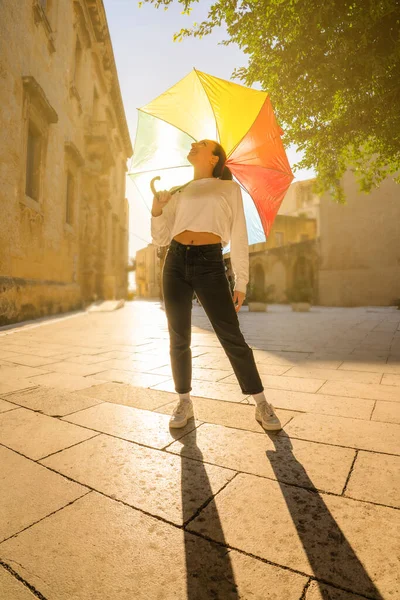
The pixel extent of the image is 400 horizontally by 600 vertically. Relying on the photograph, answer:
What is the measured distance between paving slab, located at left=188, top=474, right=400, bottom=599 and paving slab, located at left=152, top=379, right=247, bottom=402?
1349mm

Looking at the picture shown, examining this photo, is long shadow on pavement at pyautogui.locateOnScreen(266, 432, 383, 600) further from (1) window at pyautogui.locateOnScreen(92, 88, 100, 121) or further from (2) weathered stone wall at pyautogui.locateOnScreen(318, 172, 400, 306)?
(2) weathered stone wall at pyautogui.locateOnScreen(318, 172, 400, 306)

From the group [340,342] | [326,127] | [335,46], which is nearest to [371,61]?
[335,46]

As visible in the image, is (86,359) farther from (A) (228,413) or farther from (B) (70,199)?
(B) (70,199)

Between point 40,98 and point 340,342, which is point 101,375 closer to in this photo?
point 340,342

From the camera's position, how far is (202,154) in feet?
8.39

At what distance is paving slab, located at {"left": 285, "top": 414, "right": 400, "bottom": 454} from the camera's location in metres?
2.02

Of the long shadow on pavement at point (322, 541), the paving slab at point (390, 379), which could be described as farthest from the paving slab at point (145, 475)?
the paving slab at point (390, 379)

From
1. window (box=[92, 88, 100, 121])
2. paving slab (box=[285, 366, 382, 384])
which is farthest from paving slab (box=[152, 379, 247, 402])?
window (box=[92, 88, 100, 121])

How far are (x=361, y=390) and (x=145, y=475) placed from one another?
7.05 ft

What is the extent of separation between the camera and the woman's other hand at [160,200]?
2.46 metres

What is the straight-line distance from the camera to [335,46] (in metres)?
6.21

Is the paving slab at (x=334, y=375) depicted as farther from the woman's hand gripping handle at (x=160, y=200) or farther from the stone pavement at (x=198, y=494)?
the woman's hand gripping handle at (x=160, y=200)

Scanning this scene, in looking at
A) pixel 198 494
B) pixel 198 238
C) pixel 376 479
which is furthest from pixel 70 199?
pixel 376 479

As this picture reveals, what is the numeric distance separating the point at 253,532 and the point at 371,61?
22.3ft
